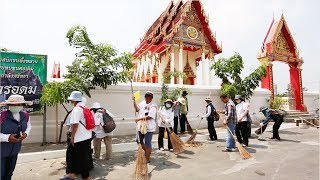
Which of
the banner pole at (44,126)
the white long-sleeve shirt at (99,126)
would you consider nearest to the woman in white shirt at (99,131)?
the white long-sleeve shirt at (99,126)

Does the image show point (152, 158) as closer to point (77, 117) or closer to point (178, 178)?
point (178, 178)

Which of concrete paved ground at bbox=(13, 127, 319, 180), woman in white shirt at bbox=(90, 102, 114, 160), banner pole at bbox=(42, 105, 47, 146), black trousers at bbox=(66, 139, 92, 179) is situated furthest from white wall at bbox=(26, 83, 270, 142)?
black trousers at bbox=(66, 139, 92, 179)

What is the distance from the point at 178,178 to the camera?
460 centimetres

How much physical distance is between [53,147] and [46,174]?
88.2 inches

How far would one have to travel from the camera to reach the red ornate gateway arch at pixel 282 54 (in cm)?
1513

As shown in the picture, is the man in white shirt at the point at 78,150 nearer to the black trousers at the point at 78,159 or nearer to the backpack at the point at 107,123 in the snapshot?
the black trousers at the point at 78,159

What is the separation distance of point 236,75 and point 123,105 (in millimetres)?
5208

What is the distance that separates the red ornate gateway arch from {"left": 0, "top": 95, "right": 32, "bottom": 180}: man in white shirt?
1373 cm

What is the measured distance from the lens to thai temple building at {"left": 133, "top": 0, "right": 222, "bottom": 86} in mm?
17047

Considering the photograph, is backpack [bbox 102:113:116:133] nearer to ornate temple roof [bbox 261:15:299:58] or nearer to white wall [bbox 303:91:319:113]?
ornate temple roof [bbox 261:15:299:58]

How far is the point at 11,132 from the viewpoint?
3641mm

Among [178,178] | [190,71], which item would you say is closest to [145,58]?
[190,71]

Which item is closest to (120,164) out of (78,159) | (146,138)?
(146,138)

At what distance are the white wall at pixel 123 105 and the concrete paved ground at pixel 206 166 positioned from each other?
227 centimetres
